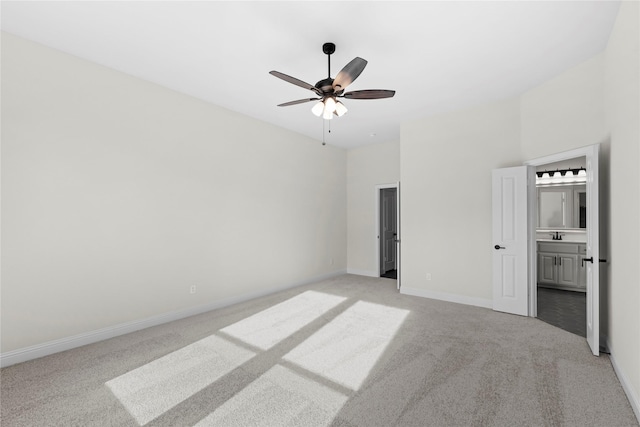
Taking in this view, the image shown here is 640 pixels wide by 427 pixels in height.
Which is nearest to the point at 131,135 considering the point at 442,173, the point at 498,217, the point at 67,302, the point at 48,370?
the point at 67,302

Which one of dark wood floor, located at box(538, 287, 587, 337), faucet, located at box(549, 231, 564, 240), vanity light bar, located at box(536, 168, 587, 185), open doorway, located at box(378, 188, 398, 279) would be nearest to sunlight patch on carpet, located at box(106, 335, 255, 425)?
dark wood floor, located at box(538, 287, 587, 337)

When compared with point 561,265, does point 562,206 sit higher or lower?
higher

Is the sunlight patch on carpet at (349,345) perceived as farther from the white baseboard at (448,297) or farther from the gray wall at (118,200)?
the gray wall at (118,200)

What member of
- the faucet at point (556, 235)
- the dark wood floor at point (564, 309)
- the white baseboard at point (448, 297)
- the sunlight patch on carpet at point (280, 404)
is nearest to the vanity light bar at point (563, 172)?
the faucet at point (556, 235)

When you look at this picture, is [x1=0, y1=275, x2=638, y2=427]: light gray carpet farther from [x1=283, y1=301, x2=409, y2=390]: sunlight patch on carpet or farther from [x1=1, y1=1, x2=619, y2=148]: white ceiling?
[x1=1, y1=1, x2=619, y2=148]: white ceiling

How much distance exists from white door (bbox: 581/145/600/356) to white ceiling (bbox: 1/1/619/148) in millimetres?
1247

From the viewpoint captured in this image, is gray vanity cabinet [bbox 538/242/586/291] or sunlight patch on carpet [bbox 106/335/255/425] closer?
sunlight patch on carpet [bbox 106/335/255/425]

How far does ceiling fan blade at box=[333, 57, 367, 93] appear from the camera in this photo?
236cm

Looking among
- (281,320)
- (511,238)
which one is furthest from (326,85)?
(511,238)

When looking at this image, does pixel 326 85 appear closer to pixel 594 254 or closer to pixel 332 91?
pixel 332 91

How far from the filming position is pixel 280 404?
2145 mm

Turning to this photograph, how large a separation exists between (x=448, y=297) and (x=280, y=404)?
3.59m

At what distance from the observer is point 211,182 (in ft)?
14.4

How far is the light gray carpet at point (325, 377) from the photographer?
202 centimetres
